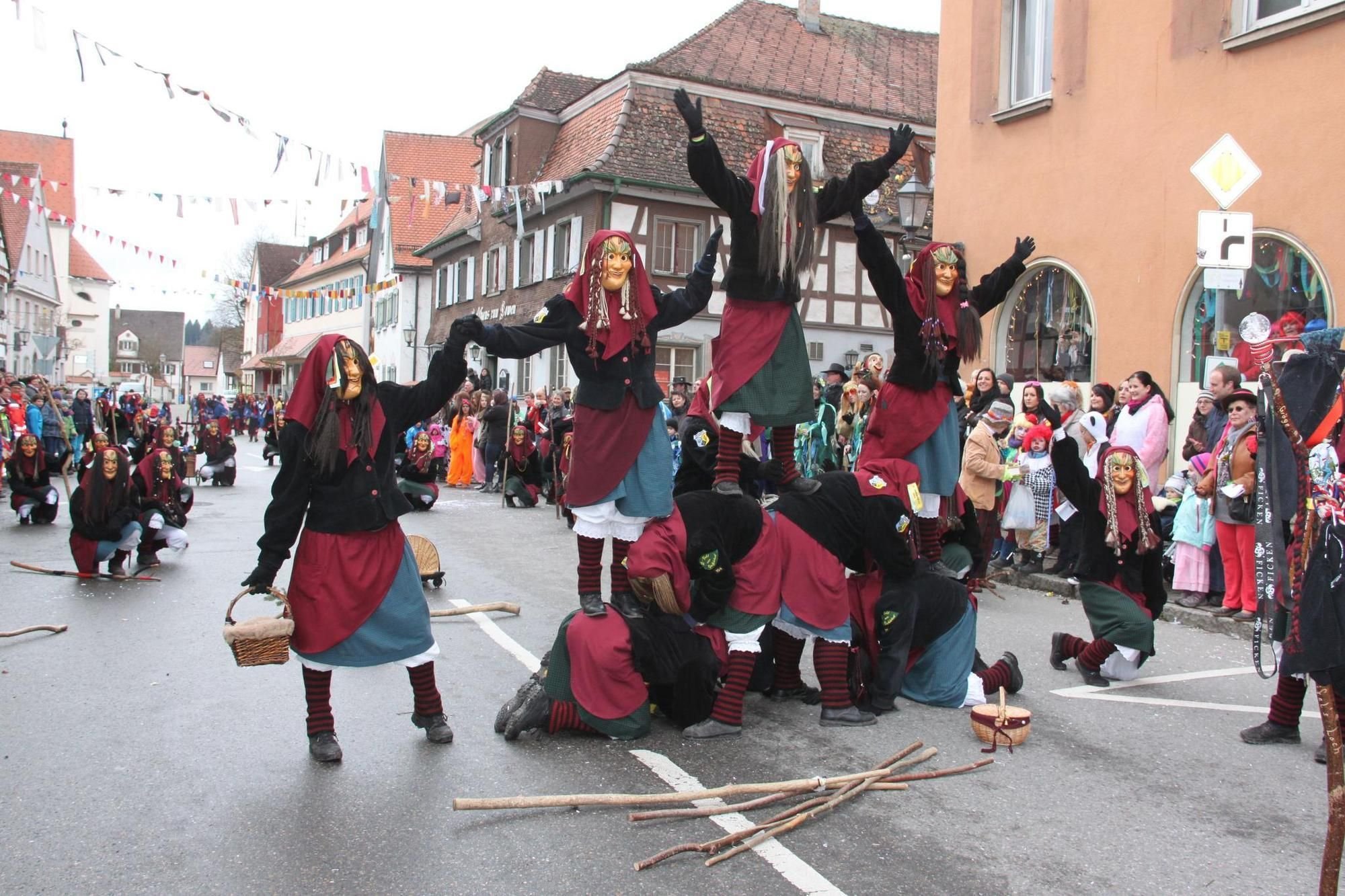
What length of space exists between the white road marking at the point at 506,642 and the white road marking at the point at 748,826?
1.33 metres

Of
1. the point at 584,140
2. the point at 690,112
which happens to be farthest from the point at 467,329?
the point at 584,140

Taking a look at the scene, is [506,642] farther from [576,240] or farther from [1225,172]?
[576,240]

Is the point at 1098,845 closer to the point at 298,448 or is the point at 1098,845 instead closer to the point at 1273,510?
the point at 1273,510

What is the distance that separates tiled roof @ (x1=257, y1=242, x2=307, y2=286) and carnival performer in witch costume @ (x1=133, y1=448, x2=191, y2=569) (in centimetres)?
6317

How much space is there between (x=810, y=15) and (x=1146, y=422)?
22981mm

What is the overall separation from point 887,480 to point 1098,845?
2.30 meters

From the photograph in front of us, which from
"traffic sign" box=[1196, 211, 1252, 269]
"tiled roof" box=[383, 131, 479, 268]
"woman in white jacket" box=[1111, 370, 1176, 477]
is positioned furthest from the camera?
"tiled roof" box=[383, 131, 479, 268]

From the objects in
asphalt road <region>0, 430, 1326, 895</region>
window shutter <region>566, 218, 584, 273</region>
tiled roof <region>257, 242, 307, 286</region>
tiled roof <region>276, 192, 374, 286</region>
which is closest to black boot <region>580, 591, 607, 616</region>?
asphalt road <region>0, 430, 1326, 895</region>

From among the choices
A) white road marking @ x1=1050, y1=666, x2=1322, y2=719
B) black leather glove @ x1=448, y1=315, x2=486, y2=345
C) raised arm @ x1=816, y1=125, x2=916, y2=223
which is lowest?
white road marking @ x1=1050, y1=666, x2=1322, y2=719

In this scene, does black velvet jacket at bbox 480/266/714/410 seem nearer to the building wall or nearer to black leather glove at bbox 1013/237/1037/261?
black leather glove at bbox 1013/237/1037/261

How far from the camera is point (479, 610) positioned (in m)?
7.77

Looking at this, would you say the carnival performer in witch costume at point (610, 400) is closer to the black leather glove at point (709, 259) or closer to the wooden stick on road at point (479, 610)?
the black leather glove at point (709, 259)

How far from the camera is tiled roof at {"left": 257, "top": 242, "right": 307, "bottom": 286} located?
70.9 meters

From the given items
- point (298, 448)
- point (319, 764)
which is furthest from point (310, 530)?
point (319, 764)
